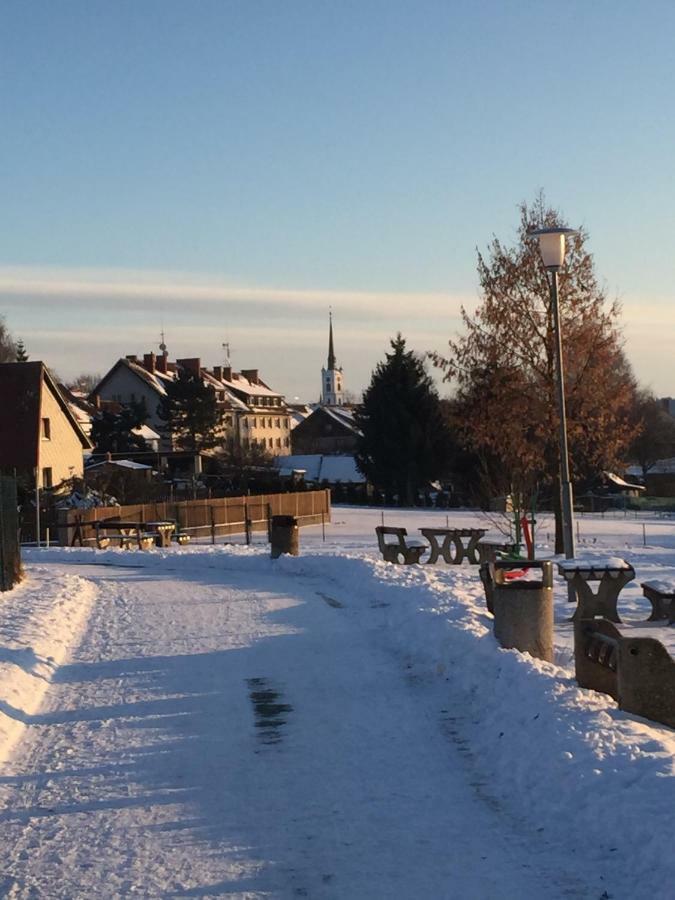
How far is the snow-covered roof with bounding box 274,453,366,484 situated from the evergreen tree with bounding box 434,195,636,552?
53781mm

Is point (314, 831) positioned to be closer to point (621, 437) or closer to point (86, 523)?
point (621, 437)

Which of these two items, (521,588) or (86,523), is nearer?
(521,588)

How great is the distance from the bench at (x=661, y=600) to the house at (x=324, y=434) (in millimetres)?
99348

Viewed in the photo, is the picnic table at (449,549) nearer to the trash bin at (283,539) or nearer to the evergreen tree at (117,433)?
the trash bin at (283,539)

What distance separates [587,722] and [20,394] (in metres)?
48.8

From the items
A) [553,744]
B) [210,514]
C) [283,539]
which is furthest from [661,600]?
[210,514]

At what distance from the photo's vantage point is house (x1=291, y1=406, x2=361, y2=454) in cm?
11725

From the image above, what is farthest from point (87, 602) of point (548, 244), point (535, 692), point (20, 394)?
point (20, 394)

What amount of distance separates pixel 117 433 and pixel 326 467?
20.1 meters

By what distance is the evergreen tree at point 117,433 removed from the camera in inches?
3056

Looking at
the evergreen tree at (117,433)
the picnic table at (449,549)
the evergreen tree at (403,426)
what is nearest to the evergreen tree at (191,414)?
the evergreen tree at (117,433)

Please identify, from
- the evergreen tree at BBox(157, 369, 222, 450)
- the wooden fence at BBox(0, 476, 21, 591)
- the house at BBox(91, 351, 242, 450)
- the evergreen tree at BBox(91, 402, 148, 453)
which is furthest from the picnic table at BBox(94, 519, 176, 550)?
the house at BBox(91, 351, 242, 450)

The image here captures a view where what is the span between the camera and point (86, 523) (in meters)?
37.2

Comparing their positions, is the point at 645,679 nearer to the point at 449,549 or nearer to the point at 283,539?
the point at 283,539
